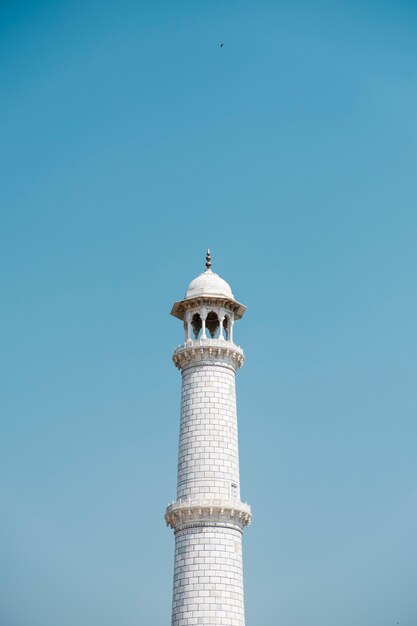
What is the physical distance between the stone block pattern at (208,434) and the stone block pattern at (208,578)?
1.83 m

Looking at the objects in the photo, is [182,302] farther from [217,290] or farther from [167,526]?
[167,526]

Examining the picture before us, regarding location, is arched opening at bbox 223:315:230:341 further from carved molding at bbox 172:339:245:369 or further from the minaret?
carved molding at bbox 172:339:245:369

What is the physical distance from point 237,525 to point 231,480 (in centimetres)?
201

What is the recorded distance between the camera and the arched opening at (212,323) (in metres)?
47.8

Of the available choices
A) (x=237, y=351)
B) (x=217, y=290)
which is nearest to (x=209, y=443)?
(x=237, y=351)

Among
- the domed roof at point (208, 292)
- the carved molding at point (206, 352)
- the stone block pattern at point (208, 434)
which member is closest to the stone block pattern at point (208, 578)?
the stone block pattern at point (208, 434)

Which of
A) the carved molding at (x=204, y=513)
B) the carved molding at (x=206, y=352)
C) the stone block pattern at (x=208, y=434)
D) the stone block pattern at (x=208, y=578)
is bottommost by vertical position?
the stone block pattern at (x=208, y=578)

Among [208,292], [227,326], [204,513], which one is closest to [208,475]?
[204,513]

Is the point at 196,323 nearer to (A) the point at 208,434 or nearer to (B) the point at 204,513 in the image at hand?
(A) the point at 208,434

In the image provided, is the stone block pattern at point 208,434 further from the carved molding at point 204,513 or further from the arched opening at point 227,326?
the arched opening at point 227,326

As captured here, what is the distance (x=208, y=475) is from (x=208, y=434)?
192 centimetres

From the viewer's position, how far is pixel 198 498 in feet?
136

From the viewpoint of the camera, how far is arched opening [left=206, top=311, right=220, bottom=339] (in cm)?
4781

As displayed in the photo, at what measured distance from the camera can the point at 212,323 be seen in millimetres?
48875
